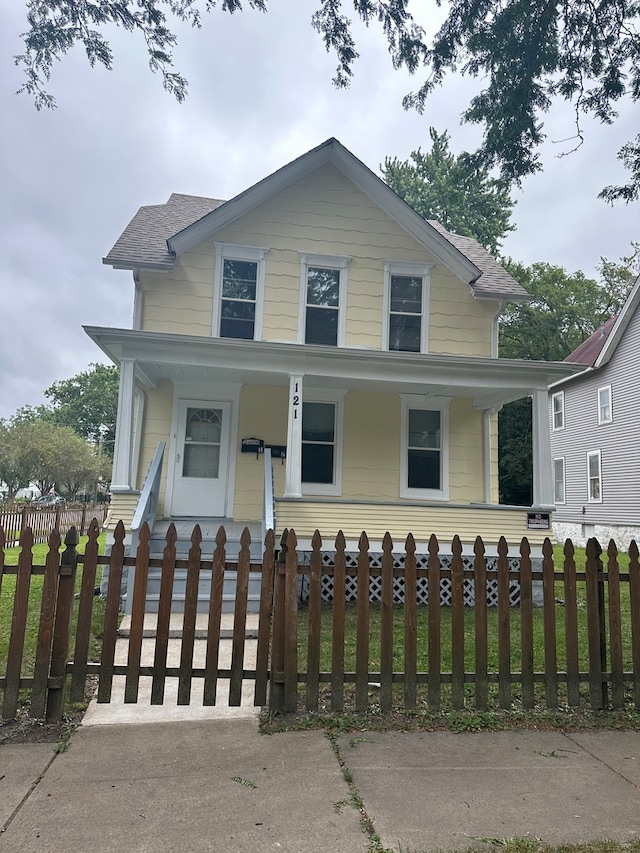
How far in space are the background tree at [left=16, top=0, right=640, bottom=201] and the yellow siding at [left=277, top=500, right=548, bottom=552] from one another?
5.27m

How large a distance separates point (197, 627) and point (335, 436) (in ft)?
16.5

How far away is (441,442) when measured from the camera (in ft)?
35.2

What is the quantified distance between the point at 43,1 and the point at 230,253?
4.93 meters

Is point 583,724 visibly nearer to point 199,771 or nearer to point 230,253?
point 199,771

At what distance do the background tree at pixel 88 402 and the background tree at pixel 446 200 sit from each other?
141 feet

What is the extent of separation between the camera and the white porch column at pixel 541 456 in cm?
886

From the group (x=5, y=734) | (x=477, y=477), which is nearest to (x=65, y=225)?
(x=477, y=477)

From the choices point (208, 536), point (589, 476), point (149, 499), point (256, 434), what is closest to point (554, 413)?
point (589, 476)

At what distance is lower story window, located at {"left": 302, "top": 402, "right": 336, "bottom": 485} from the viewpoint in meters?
10.4

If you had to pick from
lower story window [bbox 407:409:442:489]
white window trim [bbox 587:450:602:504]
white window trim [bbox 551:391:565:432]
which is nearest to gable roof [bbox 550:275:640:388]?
white window trim [bbox 551:391:565:432]

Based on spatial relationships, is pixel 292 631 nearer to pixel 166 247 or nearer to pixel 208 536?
pixel 208 536

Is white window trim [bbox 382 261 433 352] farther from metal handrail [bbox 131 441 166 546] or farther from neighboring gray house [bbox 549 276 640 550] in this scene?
neighboring gray house [bbox 549 276 640 550]

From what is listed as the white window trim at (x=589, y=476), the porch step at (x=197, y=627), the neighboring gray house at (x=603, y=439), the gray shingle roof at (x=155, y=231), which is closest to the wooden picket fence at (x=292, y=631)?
the porch step at (x=197, y=627)

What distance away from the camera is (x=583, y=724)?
3.99 metres
